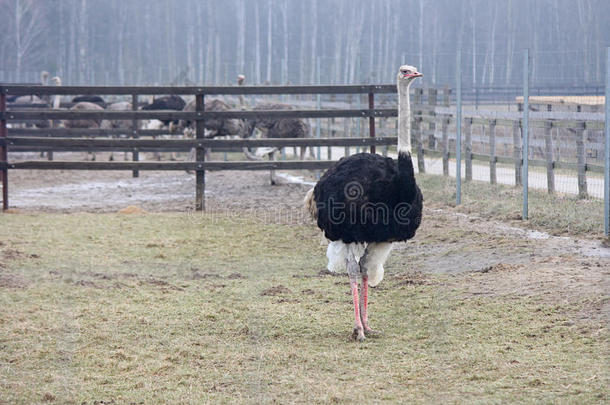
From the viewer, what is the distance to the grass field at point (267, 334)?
4625mm

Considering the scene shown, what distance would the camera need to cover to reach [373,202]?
19.4 feet

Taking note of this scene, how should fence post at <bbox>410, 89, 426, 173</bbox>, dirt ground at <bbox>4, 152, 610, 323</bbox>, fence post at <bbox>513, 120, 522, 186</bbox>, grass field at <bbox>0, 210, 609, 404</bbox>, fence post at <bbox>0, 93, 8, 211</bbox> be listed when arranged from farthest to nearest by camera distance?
fence post at <bbox>410, 89, 426, 173</bbox> → fence post at <bbox>513, 120, 522, 186</bbox> → fence post at <bbox>0, 93, 8, 211</bbox> → dirt ground at <bbox>4, 152, 610, 323</bbox> → grass field at <bbox>0, 210, 609, 404</bbox>

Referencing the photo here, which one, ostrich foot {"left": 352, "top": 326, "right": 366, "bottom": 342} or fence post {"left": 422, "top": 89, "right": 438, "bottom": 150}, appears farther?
fence post {"left": 422, "top": 89, "right": 438, "bottom": 150}

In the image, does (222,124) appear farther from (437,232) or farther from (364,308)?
(364,308)

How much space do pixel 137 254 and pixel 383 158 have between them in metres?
3.65

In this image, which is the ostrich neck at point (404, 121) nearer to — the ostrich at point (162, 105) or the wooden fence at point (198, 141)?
the wooden fence at point (198, 141)

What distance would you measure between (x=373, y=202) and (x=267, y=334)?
3.64 ft

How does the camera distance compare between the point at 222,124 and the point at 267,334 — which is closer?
the point at 267,334

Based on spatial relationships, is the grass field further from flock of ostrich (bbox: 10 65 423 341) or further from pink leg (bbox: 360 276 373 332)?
flock of ostrich (bbox: 10 65 423 341)

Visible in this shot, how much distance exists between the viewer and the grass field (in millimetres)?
4625

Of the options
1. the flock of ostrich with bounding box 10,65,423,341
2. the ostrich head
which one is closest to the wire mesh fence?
the ostrich head

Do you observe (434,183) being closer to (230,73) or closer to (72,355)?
(72,355)

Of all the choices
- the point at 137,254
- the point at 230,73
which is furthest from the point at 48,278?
the point at 230,73

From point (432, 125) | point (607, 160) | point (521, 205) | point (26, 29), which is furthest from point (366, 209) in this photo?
point (26, 29)
